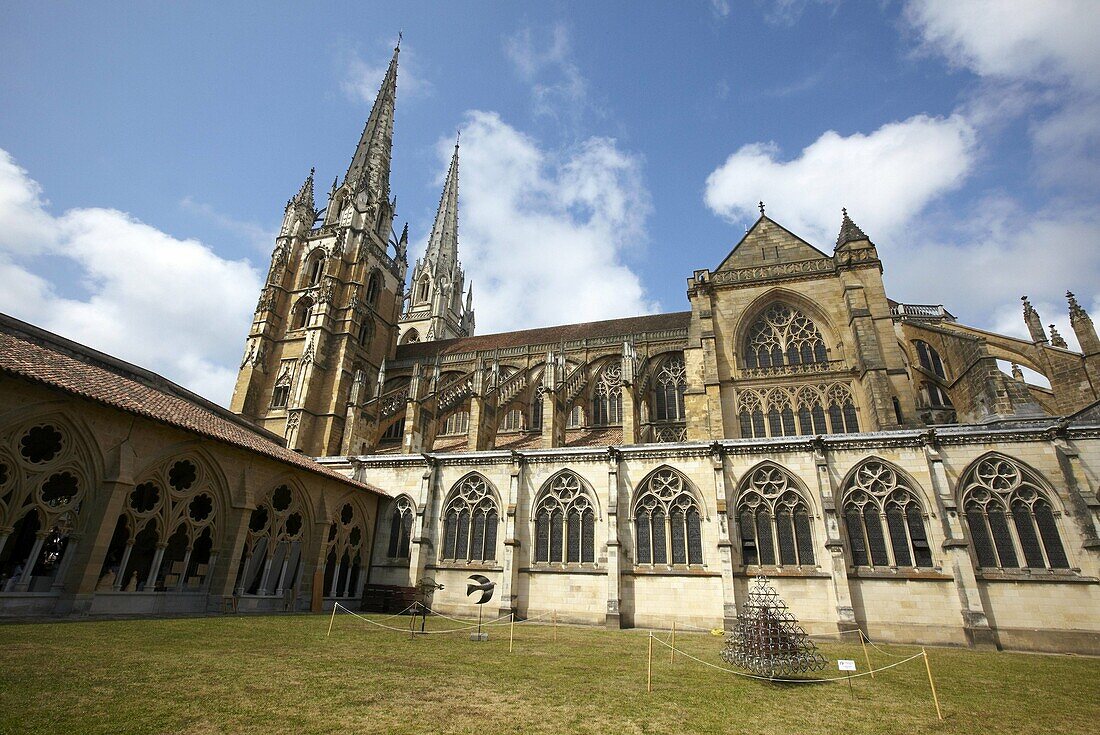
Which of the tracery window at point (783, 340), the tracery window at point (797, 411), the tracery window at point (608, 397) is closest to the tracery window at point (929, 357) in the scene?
the tracery window at point (783, 340)

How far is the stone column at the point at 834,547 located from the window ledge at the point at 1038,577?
3296 mm

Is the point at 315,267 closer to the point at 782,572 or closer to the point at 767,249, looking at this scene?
the point at 767,249

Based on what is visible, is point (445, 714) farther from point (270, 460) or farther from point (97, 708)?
point (270, 460)

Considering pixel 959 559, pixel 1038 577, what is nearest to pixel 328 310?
pixel 959 559

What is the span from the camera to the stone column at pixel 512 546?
16.7 metres

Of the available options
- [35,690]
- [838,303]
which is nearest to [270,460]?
[35,690]

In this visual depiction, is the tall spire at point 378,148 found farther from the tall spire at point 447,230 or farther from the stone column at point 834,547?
the stone column at point 834,547

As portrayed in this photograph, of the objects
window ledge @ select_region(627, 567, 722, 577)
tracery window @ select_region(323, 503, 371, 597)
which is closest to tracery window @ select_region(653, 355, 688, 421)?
window ledge @ select_region(627, 567, 722, 577)

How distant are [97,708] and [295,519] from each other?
12999 millimetres

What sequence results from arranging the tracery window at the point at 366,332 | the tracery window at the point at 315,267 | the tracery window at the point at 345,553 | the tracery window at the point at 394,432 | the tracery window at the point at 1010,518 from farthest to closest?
the tracery window at the point at 315,267 < the tracery window at the point at 366,332 < the tracery window at the point at 394,432 < the tracery window at the point at 345,553 < the tracery window at the point at 1010,518

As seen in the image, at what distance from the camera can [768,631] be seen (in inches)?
310

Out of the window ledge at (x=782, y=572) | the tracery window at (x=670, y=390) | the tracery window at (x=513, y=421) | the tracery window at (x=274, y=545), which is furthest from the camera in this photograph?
the tracery window at (x=513, y=421)

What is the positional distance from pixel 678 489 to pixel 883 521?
5.82m

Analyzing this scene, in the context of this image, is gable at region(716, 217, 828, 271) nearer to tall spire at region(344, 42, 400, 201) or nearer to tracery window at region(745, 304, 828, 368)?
tracery window at region(745, 304, 828, 368)
